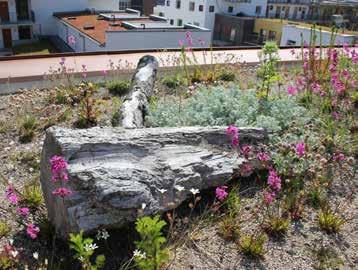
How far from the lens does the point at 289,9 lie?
136 feet

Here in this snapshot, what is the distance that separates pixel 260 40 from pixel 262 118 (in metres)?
31.7

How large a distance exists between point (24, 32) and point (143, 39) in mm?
10778

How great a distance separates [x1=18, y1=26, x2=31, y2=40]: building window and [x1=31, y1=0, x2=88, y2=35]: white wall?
784 mm

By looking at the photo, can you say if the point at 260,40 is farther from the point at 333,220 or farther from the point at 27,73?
the point at 333,220

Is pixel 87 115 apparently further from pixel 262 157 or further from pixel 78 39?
pixel 78 39

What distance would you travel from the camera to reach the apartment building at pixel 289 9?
39906mm

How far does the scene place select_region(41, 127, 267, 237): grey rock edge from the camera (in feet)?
7.34

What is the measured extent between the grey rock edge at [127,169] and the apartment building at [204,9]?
3323cm

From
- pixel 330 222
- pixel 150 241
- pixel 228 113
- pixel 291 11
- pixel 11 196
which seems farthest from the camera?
pixel 291 11

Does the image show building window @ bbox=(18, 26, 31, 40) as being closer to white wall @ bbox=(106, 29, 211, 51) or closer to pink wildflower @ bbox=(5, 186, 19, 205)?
Answer: white wall @ bbox=(106, 29, 211, 51)

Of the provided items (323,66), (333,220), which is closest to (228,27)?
(323,66)

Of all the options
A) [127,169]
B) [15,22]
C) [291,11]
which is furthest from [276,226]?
[291,11]

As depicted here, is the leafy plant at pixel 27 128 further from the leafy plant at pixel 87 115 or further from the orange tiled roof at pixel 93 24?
the orange tiled roof at pixel 93 24

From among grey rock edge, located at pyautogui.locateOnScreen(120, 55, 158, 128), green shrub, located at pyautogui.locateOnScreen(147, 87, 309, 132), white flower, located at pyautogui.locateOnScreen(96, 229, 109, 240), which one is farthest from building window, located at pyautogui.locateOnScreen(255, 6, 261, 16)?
white flower, located at pyautogui.locateOnScreen(96, 229, 109, 240)
